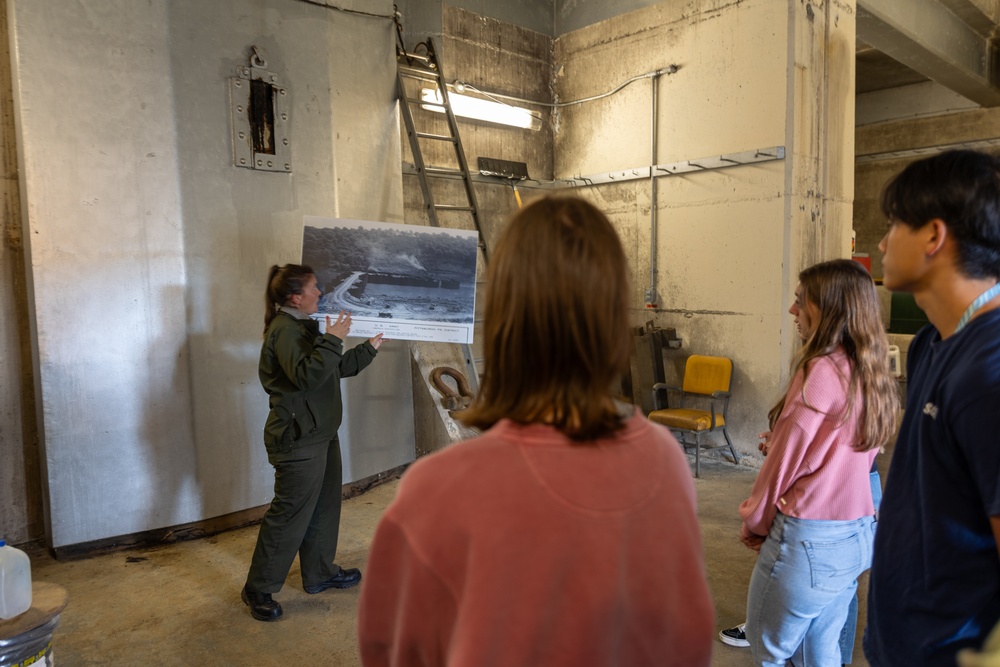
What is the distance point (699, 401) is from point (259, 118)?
4.21 meters

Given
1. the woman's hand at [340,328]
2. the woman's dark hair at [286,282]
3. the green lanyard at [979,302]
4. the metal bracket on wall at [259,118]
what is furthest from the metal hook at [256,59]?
the green lanyard at [979,302]

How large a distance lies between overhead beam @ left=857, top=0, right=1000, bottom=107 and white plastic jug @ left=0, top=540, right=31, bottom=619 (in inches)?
271

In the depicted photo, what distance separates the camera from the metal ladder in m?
4.83

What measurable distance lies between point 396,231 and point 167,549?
2262 mm

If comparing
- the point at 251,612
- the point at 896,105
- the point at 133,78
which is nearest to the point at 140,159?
the point at 133,78

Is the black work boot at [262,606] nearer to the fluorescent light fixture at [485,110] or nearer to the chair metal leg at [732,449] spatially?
the chair metal leg at [732,449]

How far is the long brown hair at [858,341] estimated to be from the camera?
1.88 meters

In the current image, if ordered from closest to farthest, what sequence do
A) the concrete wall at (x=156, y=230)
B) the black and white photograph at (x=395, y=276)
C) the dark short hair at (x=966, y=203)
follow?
the dark short hair at (x=966, y=203) < the concrete wall at (x=156, y=230) < the black and white photograph at (x=395, y=276)

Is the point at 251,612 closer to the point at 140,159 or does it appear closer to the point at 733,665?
the point at 733,665

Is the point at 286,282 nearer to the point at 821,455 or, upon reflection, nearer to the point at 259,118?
the point at 259,118

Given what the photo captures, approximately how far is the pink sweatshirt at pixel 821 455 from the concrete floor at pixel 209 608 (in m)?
1.15

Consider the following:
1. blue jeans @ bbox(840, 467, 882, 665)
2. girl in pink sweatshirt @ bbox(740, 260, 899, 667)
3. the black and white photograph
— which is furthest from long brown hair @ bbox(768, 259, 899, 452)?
the black and white photograph

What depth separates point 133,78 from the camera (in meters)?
3.69

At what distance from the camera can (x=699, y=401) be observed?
5977 mm
